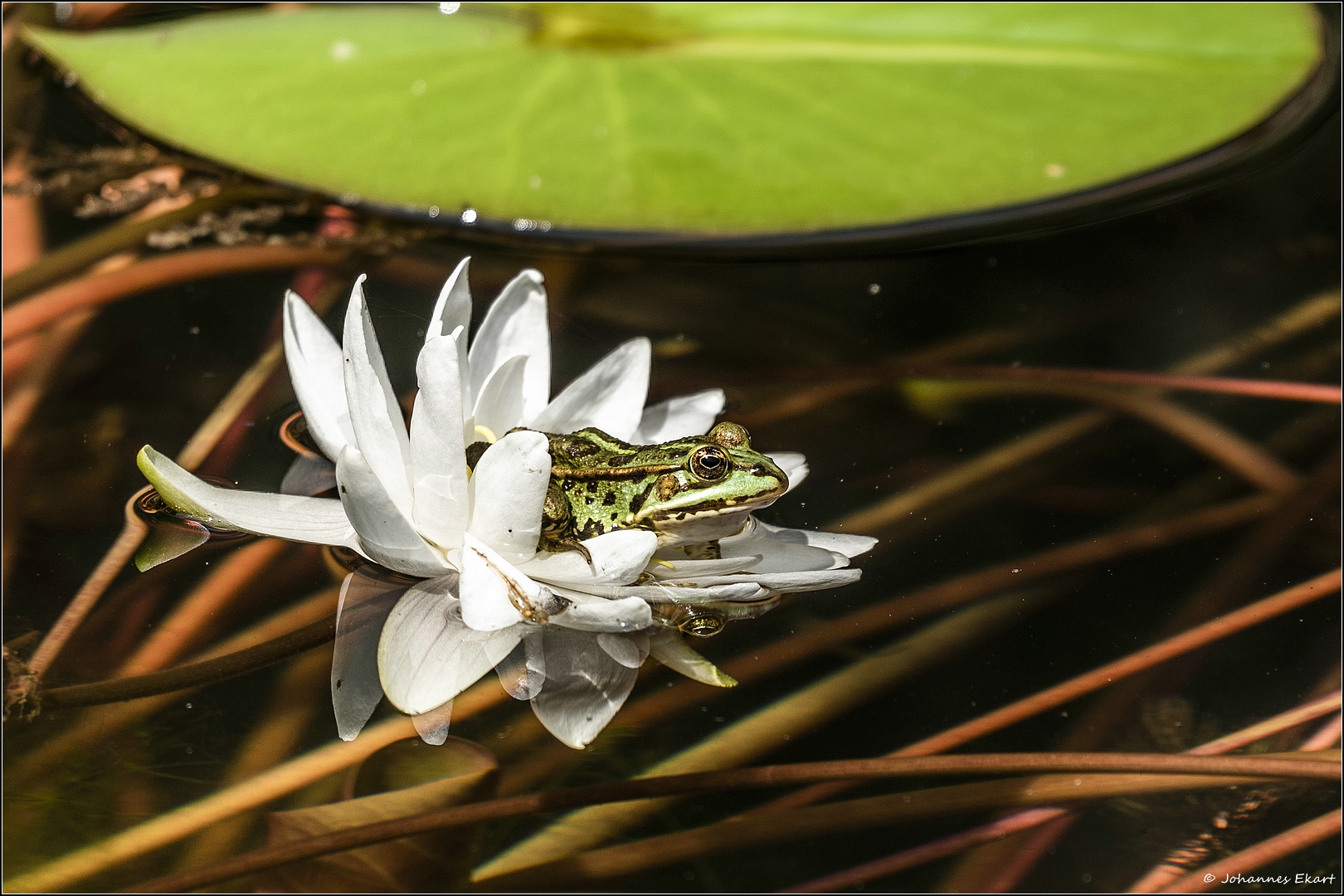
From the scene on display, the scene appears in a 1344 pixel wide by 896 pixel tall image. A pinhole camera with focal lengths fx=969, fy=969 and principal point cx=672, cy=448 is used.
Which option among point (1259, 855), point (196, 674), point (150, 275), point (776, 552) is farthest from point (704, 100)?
point (1259, 855)

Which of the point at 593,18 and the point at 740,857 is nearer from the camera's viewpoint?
the point at 740,857

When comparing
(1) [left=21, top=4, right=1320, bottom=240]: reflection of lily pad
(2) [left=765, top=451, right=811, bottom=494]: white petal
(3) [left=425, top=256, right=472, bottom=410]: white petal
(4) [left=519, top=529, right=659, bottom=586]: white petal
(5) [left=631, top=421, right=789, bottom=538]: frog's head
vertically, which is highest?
(1) [left=21, top=4, right=1320, bottom=240]: reflection of lily pad

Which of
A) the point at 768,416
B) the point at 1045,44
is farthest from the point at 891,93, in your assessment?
the point at 768,416

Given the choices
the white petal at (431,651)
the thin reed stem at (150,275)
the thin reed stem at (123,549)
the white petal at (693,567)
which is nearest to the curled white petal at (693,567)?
the white petal at (693,567)

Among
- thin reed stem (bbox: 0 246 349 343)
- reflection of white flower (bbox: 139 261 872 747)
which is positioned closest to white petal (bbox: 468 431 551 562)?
reflection of white flower (bbox: 139 261 872 747)

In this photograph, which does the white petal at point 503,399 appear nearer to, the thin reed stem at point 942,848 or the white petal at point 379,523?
the white petal at point 379,523

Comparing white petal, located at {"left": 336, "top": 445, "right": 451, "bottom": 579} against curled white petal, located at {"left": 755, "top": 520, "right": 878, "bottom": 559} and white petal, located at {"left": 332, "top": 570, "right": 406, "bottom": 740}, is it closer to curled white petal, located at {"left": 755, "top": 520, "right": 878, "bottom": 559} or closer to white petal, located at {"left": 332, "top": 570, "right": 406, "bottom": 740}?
white petal, located at {"left": 332, "top": 570, "right": 406, "bottom": 740}

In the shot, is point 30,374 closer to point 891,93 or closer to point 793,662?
point 793,662
